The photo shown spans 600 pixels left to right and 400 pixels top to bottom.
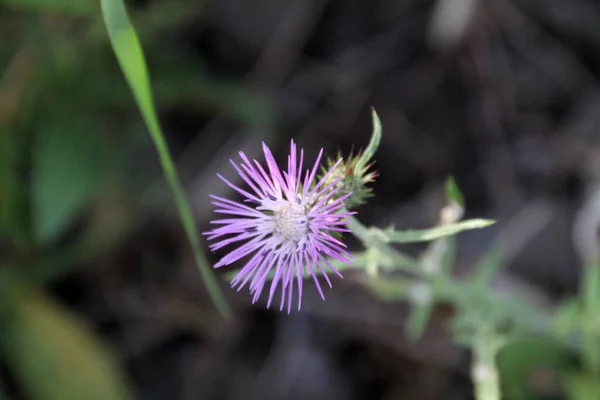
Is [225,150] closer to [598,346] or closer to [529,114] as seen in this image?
[529,114]

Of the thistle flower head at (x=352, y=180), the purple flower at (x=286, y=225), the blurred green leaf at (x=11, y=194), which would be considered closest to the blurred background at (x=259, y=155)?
the blurred green leaf at (x=11, y=194)

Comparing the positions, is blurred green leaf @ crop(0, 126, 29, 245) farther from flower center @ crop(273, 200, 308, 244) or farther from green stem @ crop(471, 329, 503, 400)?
green stem @ crop(471, 329, 503, 400)

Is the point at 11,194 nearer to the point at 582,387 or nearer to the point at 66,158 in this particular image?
the point at 66,158

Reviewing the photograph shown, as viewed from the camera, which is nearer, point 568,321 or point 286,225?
point 286,225

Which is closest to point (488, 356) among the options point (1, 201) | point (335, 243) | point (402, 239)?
point (402, 239)

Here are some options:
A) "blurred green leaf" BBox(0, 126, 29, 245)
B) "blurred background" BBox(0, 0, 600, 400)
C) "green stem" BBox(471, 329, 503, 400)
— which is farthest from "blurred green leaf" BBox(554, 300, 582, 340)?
"blurred green leaf" BBox(0, 126, 29, 245)

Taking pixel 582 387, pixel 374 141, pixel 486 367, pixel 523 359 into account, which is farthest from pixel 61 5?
pixel 582 387

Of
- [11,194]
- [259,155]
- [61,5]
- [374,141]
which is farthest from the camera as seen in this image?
[259,155]

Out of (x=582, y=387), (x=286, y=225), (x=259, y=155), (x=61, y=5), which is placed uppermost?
(x=259, y=155)
